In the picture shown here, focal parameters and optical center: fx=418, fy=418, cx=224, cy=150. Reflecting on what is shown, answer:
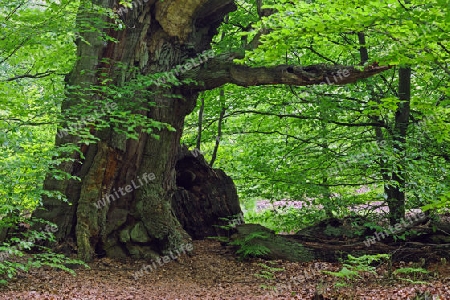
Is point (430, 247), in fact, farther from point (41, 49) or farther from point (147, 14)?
point (41, 49)

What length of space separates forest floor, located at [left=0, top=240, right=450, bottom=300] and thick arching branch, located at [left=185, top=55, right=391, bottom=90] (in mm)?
3233

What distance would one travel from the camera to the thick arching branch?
683 centimetres

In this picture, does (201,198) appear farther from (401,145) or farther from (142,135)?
(401,145)

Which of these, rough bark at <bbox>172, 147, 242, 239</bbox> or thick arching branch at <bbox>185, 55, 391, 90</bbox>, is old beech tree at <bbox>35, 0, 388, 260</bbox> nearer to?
thick arching branch at <bbox>185, 55, 391, 90</bbox>

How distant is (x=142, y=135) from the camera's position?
25.6 feet

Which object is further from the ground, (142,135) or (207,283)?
(142,135)

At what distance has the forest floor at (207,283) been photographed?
551 centimetres

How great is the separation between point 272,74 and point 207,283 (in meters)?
3.68

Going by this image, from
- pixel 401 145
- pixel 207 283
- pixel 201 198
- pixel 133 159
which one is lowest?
pixel 207 283

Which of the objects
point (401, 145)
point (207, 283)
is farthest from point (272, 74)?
point (207, 283)

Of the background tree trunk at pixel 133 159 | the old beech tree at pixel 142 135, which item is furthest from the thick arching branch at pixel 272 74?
the background tree trunk at pixel 133 159

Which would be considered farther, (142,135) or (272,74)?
(142,135)

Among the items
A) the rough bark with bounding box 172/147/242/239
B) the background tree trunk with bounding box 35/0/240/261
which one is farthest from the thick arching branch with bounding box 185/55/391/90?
the rough bark with bounding box 172/147/242/239

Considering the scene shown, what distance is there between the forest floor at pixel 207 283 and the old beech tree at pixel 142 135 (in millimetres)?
541
